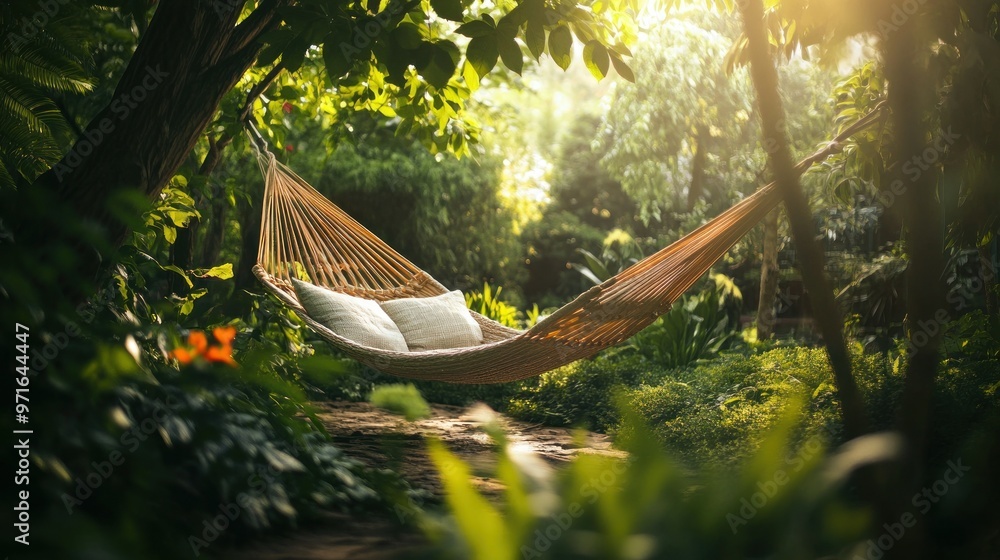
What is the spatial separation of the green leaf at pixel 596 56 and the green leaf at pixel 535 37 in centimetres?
13

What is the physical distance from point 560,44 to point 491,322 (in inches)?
79.3

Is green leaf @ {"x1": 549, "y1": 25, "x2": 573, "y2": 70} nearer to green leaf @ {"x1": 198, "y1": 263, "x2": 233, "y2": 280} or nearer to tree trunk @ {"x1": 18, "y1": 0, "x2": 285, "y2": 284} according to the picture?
tree trunk @ {"x1": 18, "y1": 0, "x2": 285, "y2": 284}

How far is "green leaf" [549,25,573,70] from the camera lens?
63.1 inches

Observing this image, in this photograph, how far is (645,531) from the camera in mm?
881

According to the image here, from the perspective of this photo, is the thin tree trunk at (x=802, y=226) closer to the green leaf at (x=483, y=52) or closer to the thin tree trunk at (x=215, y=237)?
the green leaf at (x=483, y=52)

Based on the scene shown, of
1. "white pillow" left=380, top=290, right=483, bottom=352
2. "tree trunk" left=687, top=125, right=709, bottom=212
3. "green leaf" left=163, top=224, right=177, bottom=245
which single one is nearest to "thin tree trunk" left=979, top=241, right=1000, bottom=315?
"white pillow" left=380, top=290, right=483, bottom=352

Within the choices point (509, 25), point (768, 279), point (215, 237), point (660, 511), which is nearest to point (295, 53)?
point (509, 25)

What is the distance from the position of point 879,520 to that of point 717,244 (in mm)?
1458

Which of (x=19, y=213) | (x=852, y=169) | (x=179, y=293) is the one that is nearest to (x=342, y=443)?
(x=179, y=293)

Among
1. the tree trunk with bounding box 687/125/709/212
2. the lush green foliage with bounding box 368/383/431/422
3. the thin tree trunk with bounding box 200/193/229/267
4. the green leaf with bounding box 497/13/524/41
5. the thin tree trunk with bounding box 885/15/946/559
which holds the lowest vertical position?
the lush green foliage with bounding box 368/383/431/422

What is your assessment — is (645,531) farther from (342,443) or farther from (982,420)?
(342,443)

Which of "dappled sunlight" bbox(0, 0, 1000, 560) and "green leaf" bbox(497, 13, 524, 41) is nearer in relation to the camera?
"dappled sunlight" bbox(0, 0, 1000, 560)

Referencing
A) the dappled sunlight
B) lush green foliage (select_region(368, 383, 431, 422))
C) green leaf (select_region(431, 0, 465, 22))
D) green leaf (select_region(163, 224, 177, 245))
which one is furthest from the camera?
green leaf (select_region(163, 224, 177, 245))

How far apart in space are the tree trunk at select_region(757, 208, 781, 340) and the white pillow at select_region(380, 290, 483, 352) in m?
1.90
